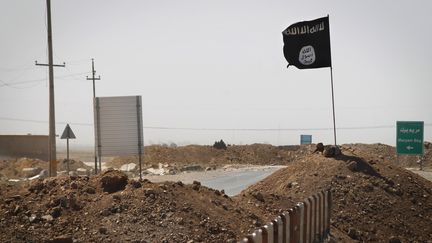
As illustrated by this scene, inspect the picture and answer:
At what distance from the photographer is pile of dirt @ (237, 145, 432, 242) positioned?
42.1 feet

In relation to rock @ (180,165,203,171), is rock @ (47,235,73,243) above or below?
above

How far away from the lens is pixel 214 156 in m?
50.7

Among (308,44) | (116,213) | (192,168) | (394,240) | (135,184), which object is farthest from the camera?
(192,168)

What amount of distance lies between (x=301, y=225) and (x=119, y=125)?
9354 millimetres

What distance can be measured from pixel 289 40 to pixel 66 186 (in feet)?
31.6

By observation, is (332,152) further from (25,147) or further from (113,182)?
(25,147)

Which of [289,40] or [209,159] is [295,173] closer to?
[289,40]

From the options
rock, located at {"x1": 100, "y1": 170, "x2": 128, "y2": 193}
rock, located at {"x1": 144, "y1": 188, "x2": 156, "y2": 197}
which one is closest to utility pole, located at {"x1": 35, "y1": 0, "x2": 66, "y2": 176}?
rock, located at {"x1": 100, "y1": 170, "x2": 128, "y2": 193}

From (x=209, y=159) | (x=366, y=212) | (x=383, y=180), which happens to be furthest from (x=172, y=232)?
(x=209, y=159)

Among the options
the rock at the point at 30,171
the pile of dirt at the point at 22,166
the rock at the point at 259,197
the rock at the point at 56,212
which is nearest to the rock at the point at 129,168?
the pile of dirt at the point at 22,166

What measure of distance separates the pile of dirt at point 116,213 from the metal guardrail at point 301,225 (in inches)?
51.7

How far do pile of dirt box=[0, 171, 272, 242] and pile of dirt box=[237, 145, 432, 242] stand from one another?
2.08 metres

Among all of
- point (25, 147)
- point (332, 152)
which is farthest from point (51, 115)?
point (25, 147)

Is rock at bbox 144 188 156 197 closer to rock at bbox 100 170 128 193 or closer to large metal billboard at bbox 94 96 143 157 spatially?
rock at bbox 100 170 128 193
